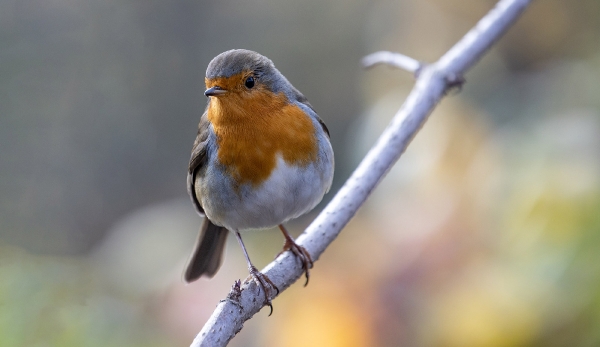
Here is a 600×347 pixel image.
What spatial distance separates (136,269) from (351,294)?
1.72 meters

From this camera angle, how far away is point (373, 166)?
2457 millimetres

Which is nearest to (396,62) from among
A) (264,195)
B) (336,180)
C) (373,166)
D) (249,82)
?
(373,166)

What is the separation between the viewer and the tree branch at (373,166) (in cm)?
193

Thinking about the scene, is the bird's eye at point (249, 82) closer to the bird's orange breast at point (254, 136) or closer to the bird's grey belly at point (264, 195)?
the bird's orange breast at point (254, 136)

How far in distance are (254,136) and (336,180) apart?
3464mm

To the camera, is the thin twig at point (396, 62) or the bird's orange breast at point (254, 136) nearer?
the bird's orange breast at point (254, 136)

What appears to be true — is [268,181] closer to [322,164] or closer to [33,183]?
[322,164]

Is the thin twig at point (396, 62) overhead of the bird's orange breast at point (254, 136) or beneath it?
overhead

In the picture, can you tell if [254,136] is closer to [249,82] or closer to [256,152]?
[256,152]

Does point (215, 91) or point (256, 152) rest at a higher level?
point (215, 91)

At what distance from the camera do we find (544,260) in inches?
124

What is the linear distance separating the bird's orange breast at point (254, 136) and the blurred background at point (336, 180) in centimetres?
154

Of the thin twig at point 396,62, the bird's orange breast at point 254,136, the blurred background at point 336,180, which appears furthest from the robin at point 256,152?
the blurred background at point 336,180

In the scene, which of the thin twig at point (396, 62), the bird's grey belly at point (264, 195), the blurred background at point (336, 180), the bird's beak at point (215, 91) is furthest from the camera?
the blurred background at point (336, 180)
